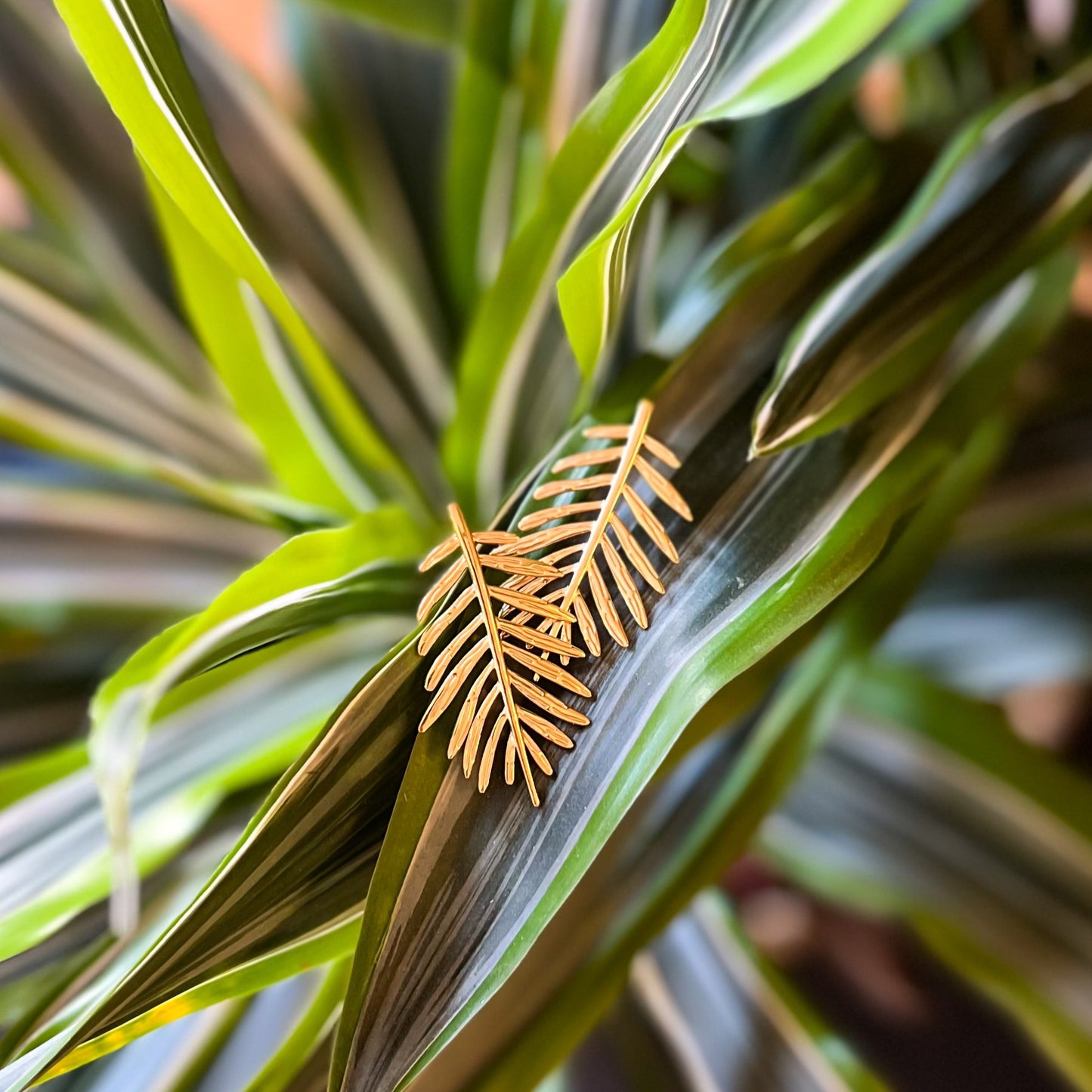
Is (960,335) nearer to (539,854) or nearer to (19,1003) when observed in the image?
(539,854)

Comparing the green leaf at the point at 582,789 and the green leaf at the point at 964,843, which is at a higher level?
the green leaf at the point at 582,789

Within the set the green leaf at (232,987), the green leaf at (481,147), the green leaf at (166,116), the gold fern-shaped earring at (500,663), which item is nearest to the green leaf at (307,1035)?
the green leaf at (232,987)

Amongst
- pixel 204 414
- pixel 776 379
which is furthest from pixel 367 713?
pixel 204 414

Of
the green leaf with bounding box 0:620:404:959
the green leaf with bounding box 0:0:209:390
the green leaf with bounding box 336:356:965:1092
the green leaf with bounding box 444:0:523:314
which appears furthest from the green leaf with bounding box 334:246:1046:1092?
the green leaf with bounding box 0:0:209:390

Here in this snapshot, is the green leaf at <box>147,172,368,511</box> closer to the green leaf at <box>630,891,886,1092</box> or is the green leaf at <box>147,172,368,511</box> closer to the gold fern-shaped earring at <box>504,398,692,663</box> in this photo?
the gold fern-shaped earring at <box>504,398,692,663</box>

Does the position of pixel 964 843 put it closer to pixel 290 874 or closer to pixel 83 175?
pixel 290 874

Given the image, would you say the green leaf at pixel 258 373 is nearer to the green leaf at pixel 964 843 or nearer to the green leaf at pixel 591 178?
the green leaf at pixel 591 178
